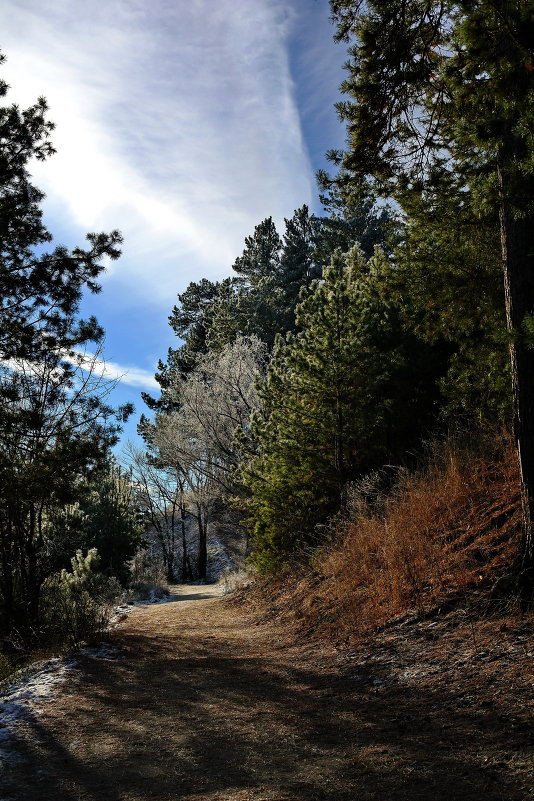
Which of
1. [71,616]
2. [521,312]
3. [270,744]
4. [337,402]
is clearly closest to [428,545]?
[521,312]

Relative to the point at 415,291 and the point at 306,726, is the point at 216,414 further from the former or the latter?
the point at 306,726

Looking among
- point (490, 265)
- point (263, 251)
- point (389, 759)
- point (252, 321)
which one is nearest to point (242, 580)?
point (490, 265)

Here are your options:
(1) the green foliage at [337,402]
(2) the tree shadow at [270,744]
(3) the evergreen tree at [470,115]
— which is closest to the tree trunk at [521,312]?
(3) the evergreen tree at [470,115]

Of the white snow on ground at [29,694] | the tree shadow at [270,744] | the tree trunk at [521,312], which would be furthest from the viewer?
the tree trunk at [521,312]

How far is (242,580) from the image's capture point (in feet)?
58.9

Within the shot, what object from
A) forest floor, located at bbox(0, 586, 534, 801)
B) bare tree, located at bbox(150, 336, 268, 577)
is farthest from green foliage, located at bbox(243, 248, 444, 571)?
bare tree, located at bbox(150, 336, 268, 577)

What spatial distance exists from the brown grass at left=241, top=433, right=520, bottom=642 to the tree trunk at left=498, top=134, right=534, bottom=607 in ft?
2.10

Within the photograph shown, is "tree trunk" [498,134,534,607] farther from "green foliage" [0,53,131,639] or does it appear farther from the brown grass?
"green foliage" [0,53,131,639]

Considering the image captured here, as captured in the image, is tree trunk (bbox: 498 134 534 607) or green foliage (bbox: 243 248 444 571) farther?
green foliage (bbox: 243 248 444 571)

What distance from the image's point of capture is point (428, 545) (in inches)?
283

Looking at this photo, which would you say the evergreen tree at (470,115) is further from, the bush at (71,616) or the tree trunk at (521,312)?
the bush at (71,616)

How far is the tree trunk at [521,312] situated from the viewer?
5.63 m

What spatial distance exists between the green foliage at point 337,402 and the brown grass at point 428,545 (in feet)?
7.29

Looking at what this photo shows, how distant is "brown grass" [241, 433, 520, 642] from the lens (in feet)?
21.1
